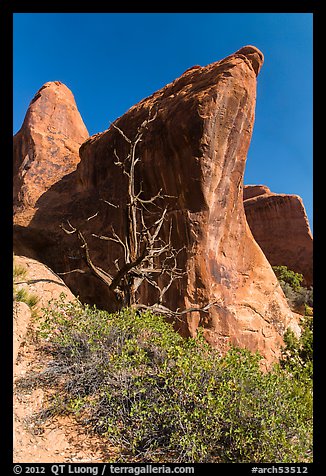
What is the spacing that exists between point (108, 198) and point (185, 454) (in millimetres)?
11174

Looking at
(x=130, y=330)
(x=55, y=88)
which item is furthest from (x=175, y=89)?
(x=55, y=88)

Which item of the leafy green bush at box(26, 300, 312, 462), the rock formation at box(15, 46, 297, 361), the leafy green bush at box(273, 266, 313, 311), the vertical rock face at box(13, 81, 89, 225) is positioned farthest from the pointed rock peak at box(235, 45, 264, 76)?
the leafy green bush at box(273, 266, 313, 311)

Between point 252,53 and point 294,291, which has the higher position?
point 252,53

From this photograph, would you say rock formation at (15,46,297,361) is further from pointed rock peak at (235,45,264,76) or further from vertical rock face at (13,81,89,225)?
vertical rock face at (13,81,89,225)

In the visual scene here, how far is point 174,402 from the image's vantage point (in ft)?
13.4

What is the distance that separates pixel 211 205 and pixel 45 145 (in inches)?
609

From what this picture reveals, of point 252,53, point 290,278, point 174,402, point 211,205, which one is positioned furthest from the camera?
point 290,278

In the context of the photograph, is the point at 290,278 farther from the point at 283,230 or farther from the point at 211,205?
the point at 211,205

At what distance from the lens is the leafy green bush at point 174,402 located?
12.3ft

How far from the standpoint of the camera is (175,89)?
458 inches

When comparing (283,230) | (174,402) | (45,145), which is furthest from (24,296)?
(283,230)

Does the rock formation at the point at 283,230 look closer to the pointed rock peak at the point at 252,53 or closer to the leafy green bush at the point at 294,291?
the leafy green bush at the point at 294,291

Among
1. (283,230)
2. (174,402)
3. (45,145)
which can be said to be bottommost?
(174,402)

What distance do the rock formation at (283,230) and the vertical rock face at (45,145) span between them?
63.6ft
